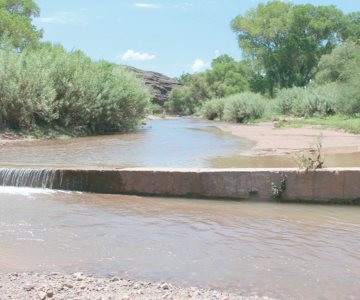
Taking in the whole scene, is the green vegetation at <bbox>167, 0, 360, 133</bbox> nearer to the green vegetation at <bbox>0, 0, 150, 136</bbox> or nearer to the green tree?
the green tree

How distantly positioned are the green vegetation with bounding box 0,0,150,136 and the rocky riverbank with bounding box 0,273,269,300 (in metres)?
21.4

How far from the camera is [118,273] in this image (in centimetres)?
551

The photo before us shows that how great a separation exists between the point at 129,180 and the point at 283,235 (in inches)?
166

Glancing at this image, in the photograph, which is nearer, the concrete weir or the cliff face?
the concrete weir

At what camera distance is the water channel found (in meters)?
5.43

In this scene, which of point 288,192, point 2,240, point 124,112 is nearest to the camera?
point 2,240

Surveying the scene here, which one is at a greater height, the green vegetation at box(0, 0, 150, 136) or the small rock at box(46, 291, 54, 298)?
the green vegetation at box(0, 0, 150, 136)

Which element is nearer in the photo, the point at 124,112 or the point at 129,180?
the point at 129,180

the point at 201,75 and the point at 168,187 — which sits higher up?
the point at 201,75

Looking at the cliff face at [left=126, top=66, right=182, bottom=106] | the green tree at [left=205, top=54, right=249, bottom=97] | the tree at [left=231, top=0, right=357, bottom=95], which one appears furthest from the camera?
the cliff face at [left=126, top=66, right=182, bottom=106]

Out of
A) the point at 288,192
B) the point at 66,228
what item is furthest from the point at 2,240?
the point at 288,192

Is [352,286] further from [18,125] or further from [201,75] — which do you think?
Result: [201,75]

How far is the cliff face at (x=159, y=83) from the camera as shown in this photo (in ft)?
430

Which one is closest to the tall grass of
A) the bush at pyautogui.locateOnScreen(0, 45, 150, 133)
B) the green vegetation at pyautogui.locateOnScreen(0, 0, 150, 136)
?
the green vegetation at pyautogui.locateOnScreen(0, 0, 150, 136)
